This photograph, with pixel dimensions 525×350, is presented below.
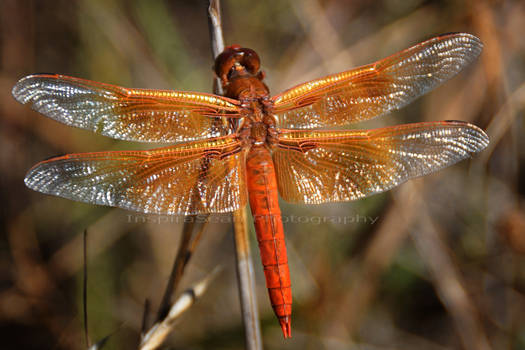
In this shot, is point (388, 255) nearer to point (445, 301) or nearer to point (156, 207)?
point (445, 301)

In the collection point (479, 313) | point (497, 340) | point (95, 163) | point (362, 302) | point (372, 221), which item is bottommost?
point (497, 340)

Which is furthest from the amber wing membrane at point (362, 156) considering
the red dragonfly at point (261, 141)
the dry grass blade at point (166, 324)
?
the dry grass blade at point (166, 324)

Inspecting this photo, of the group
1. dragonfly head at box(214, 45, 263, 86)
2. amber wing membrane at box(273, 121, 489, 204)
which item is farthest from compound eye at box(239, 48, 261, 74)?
amber wing membrane at box(273, 121, 489, 204)

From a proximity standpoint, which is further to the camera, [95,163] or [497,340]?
[497,340]

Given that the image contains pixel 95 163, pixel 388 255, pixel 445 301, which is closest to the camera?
pixel 95 163

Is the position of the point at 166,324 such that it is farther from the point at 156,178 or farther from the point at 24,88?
the point at 24,88

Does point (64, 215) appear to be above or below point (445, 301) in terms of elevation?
above

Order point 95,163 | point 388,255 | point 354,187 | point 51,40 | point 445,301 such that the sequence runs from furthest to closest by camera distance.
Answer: point 51,40, point 388,255, point 445,301, point 354,187, point 95,163

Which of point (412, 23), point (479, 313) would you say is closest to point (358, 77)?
point (412, 23)
